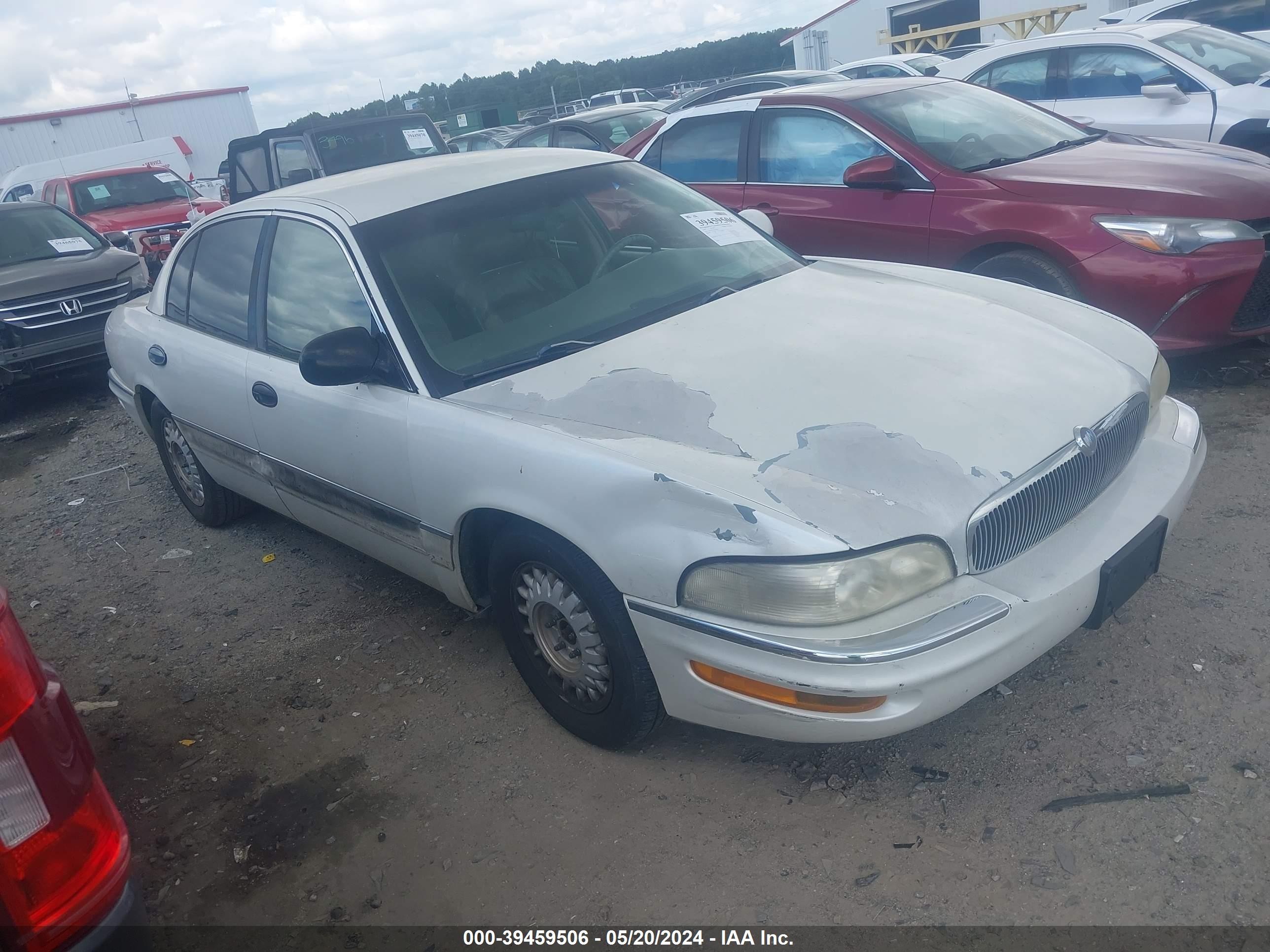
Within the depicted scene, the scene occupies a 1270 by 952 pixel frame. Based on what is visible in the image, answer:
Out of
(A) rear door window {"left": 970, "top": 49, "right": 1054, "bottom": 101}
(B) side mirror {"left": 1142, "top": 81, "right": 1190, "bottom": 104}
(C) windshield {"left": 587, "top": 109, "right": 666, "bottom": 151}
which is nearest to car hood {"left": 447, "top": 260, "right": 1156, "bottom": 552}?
(B) side mirror {"left": 1142, "top": 81, "right": 1190, "bottom": 104}

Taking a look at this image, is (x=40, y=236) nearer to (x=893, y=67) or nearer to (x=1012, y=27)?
(x=893, y=67)

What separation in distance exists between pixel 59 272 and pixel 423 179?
19.7ft

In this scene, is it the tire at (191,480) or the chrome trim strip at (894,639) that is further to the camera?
the tire at (191,480)

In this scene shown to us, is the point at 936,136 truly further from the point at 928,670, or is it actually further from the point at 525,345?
the point at 928,670

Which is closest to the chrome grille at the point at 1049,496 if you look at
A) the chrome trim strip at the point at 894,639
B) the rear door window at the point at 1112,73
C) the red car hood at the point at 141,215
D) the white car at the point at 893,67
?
the chrome trim strip at the point at 894,639

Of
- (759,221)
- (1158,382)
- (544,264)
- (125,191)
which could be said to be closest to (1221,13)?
(759,221)

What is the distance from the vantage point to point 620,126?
9891 mm

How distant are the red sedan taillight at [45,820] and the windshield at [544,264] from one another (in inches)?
59.0

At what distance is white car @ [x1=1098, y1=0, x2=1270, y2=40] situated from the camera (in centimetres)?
943

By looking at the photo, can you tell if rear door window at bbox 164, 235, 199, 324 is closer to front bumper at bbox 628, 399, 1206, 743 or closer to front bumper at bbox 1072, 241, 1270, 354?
front bumper at bbox 628, 399, 1206, 743

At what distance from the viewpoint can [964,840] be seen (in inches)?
93.2

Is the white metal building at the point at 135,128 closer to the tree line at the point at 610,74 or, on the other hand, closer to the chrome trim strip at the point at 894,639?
the tree line at the point at 610,74

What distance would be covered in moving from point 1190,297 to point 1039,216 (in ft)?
2.51

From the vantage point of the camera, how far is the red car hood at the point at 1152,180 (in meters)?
4.48
